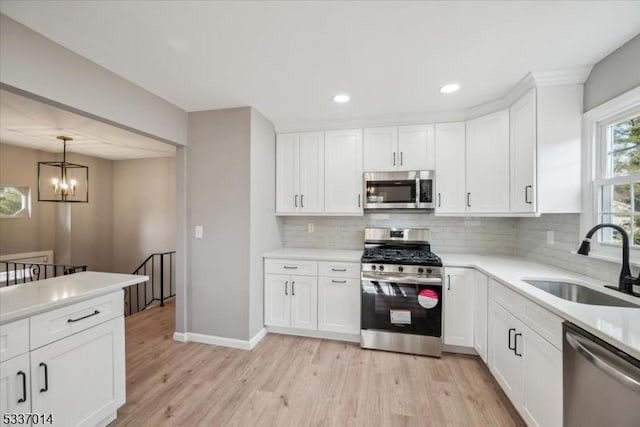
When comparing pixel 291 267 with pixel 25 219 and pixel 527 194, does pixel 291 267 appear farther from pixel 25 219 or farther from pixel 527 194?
pixel 25 219

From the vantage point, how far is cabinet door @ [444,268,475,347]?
2533mm

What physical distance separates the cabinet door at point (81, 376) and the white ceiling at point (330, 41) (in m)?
1.80

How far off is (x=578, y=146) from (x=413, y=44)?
157cm

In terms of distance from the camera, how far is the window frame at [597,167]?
1.79 meters

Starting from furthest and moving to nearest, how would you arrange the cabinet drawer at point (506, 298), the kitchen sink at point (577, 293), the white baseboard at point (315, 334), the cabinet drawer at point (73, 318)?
the white baseboard at point (315, 334) < the cabinet drawer at point (506, 298) < the kitchen sink at point (577, 293) < the cabinet drawer at point (73, 318)

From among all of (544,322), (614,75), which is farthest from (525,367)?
(614,75)

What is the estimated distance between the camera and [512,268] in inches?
91.1

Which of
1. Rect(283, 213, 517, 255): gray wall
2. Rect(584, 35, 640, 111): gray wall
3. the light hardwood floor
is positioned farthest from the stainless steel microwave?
the light hardwood floor

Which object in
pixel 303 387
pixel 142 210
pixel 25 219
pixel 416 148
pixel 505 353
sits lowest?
pixel 303 387

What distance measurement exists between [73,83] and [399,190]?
2.90 m

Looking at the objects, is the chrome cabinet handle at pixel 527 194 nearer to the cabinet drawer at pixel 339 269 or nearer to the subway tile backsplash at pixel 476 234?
the subway tile backsplash at pixel 476 234

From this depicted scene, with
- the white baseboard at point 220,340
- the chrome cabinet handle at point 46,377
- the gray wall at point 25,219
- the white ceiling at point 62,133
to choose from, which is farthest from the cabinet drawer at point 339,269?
the gray wall at point 25,219

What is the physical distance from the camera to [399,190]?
118 inches

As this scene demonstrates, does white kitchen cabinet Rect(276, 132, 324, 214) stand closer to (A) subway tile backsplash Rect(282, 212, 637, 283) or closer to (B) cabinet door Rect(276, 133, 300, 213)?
(B) cabinet door Rect(276, 133, 300, 213)
